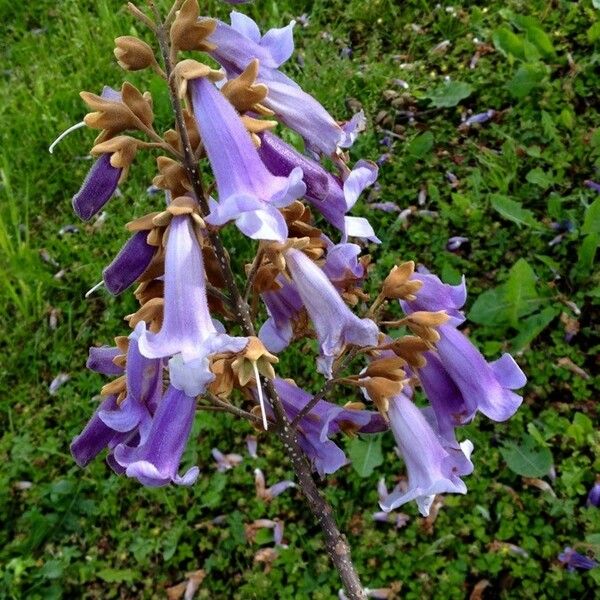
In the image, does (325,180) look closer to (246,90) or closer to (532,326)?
(246,90)

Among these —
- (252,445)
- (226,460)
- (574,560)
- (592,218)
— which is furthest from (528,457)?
(226,460)

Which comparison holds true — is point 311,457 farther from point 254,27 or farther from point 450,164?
point 450,164

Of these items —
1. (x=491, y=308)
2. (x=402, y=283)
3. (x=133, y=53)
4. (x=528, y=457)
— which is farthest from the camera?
(x=491, y=308)

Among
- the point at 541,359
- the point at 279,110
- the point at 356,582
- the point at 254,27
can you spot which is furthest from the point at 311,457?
the point at 541,359

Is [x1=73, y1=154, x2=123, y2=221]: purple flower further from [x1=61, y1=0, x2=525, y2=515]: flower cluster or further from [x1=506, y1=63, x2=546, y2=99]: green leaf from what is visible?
[x1=506, y1=63, x2=546, y2=99]: green leaf

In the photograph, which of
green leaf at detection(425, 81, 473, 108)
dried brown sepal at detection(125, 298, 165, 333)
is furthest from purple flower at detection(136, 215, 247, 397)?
green leaf at detection(425, 81, 473, 108)

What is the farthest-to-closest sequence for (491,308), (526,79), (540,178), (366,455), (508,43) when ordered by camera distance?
1. (508,43)
2. (526,79)
3. (540,178)
4. (491,308)
5. (366,455)
